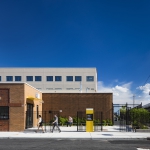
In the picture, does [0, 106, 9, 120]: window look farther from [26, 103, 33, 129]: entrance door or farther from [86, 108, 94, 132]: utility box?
[86, 108, 94, 132]: utility box

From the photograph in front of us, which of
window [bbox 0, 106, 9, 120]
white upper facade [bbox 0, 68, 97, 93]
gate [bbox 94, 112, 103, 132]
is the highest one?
white upper facade [bbox 0, 68, 97, 93]

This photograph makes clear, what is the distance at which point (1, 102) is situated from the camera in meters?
26.6

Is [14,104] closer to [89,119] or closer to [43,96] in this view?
[89,119]

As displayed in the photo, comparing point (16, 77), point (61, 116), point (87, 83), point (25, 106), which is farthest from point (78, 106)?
point (16, 77)

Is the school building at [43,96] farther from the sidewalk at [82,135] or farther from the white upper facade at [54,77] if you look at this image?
the sidewalk at [82,135]

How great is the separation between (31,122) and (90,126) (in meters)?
8.53

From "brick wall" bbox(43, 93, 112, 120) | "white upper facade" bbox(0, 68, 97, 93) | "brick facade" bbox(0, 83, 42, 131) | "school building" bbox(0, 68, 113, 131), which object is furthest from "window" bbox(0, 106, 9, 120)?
"white upper facade" bbox(0, 68, 97, 93)

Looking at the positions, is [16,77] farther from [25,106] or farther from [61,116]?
A: [25,106]

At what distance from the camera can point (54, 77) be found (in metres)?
73.9

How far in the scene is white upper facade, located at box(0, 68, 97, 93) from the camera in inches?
2874

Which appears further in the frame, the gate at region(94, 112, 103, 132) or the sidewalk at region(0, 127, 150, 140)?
the gate at region(94, 112, 103, 132)

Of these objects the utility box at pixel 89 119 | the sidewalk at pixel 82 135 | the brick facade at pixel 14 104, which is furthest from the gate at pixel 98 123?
the brick facade at pixel 14 104

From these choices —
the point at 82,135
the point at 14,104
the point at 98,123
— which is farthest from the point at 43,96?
the point at 82,135

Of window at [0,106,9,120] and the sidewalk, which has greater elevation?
window at [0,106,9,120]
